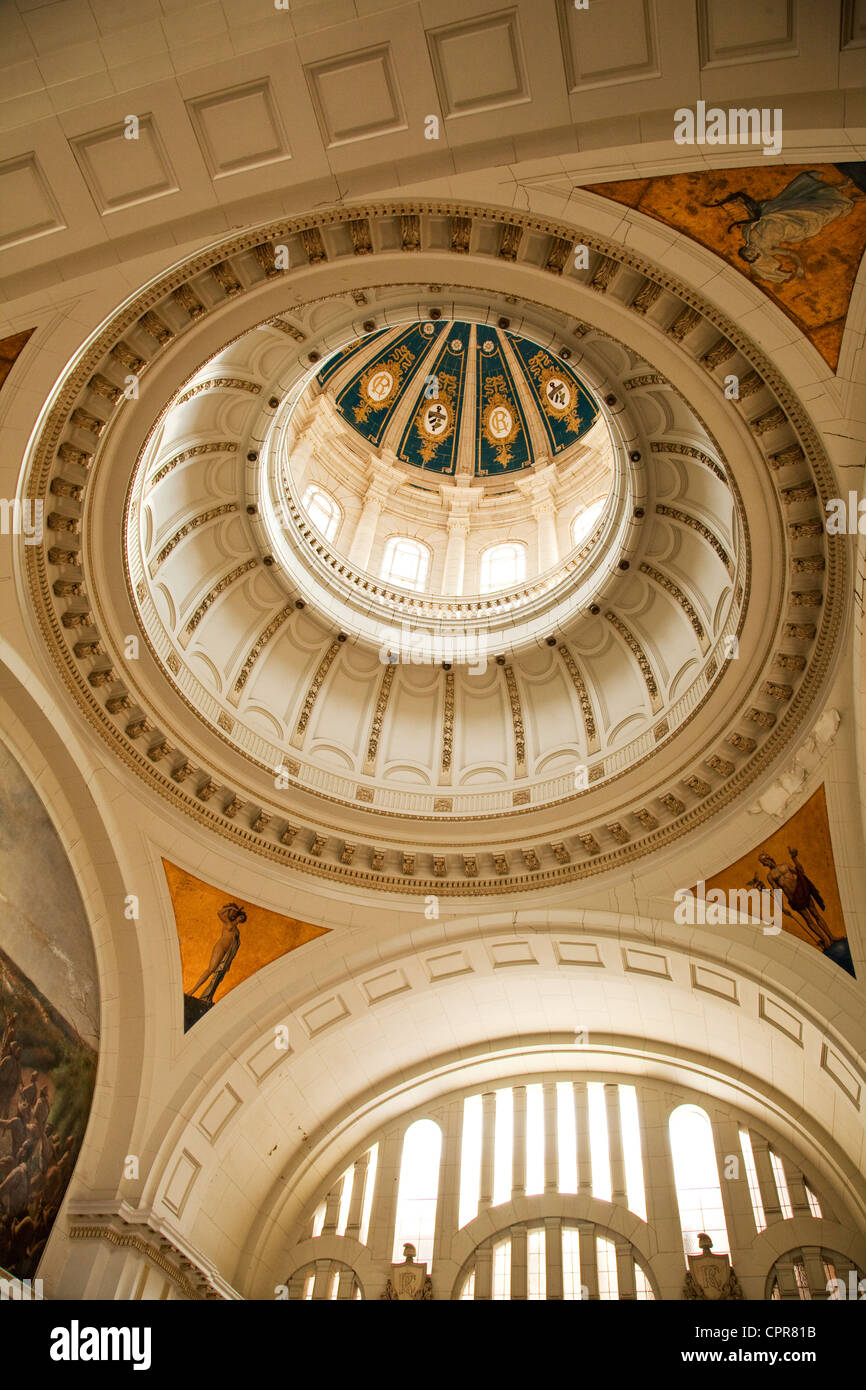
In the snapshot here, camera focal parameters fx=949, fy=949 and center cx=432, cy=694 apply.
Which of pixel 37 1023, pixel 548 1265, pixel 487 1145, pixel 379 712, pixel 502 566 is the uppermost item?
pixel 502 566

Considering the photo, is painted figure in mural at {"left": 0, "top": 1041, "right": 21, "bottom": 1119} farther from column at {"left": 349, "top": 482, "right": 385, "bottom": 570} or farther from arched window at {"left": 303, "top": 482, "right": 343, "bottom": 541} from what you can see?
arched window at {"left": 303, "top": 482, "right": 343, "bottom": 541}

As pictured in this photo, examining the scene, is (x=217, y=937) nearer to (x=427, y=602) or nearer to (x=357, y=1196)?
(x=357, y=1196)

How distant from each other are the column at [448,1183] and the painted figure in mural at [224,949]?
20.1ft

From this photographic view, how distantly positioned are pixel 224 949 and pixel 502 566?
10.8 meters

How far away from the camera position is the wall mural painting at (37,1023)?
12.4m

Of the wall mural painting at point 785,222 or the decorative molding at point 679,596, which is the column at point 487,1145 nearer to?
the decorative molding at point 679,596

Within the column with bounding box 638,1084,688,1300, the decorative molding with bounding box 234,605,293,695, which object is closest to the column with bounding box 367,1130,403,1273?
the column with bounding box 638,1084,688,1300

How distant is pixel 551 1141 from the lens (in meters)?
17.8

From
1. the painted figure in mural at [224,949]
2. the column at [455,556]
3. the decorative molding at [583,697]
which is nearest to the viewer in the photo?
the painted figure in mural at [224,949]

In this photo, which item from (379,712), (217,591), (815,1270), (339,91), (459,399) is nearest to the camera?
Answer: (339,91)

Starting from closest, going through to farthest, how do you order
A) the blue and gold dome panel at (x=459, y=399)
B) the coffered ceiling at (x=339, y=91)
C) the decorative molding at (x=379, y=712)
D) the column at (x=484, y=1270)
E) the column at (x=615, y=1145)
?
Result: the coffered ceiling at (x=339, y=91)
the column at (x=484, y=1270)
the column at (x=615, y=1145)
the decorative molding at (x=379, y=712)
the blue and gold dome panel at (x=459, y=399)

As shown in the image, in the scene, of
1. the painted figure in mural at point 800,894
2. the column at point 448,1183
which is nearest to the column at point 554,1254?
the column at point 448,1183

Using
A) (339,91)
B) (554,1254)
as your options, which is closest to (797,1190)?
(554,1254)
